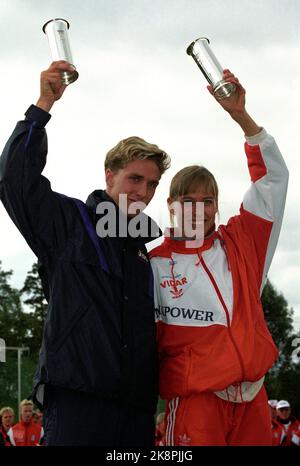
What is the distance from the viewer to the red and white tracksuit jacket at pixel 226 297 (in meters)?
3.54

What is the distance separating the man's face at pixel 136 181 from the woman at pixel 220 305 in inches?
6.5

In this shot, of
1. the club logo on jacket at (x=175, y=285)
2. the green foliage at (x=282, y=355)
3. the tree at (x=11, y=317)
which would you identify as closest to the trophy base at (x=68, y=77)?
the club logo on jacket at (x=175, y=285)

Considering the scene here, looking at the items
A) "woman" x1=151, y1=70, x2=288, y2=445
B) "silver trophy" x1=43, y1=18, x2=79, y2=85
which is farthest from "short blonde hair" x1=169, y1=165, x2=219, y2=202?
"silver trophy" x1=43, y1=18, x2=79, y2=85

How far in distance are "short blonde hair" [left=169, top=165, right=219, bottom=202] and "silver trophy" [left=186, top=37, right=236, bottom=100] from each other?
445mm

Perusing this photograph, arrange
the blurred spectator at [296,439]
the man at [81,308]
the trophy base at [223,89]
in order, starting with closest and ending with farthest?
the man at [81,308] < the trophy base at [223,89] < the blurred spectator at [296,439]

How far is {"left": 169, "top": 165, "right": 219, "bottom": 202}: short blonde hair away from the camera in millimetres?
3961

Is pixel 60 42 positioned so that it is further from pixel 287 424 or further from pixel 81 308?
pixel 287 424

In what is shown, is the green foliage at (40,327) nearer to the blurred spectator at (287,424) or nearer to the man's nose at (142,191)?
the blurred spectator at (287,424)

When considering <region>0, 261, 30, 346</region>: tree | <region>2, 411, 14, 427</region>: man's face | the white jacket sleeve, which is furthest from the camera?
<region>0, 261, 30, 346</region>: tree

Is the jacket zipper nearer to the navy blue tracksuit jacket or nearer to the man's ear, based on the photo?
the navy blue tracksuit jacket

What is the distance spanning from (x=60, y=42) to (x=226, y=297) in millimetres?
1618

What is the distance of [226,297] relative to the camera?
373cm

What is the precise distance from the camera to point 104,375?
11.0 ft
